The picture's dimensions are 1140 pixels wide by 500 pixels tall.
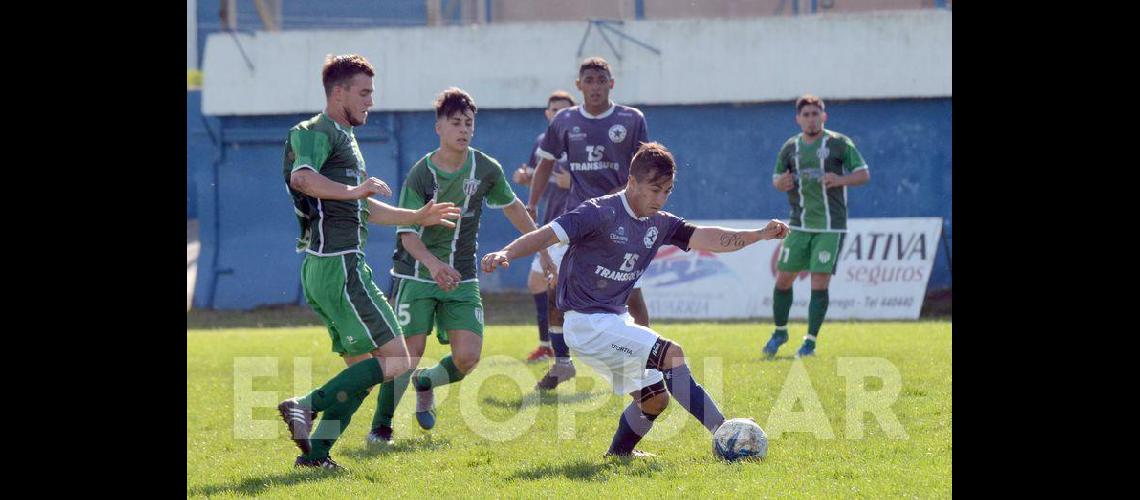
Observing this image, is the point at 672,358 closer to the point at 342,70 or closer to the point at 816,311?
the point at 342,70

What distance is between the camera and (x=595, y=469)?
635cm

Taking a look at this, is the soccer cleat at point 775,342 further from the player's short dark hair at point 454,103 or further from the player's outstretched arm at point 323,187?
the player's outstretched arm at point 323,187

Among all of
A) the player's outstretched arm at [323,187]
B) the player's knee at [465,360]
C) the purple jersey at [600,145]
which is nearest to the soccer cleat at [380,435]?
the player's knee at [465,360]

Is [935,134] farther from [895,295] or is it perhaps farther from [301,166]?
[301,166]

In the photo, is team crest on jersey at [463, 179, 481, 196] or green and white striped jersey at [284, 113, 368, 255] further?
team crest on jersey at [463, 179, 481, 196]

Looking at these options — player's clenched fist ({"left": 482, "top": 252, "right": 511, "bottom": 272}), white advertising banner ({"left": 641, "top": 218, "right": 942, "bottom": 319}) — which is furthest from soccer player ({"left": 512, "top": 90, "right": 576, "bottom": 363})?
white advertising banner ({"left": 641, "top": 218, "right": 942, "bottom": 319})

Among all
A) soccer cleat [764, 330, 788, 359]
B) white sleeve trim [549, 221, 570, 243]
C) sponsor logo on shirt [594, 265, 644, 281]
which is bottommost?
soccer cleat [764, 330, 788, 359]

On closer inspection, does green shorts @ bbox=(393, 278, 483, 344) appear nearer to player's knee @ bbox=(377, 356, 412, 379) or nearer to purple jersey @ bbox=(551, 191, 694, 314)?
purple jersey @ bbox=(551, 191, 694, 314)

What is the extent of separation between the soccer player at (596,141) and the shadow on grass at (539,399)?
35 cm

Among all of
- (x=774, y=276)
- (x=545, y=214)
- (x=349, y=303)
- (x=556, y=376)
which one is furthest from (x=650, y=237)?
(x=774, y=276)

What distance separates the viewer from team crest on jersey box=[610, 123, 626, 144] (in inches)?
372

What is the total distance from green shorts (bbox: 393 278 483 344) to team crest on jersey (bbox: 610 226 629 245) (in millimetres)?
1336
